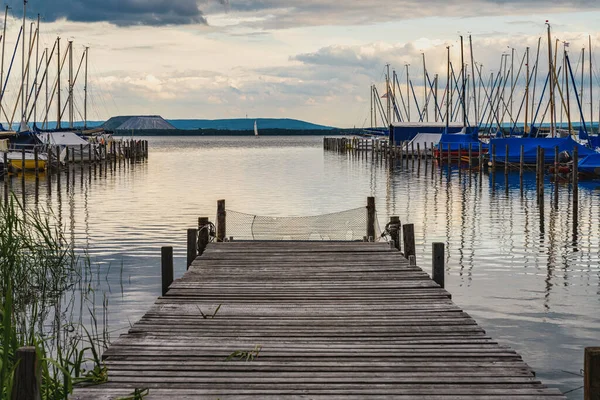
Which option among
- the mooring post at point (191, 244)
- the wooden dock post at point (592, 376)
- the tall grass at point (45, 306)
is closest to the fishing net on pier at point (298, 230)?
the mooring post at point (191, 244)

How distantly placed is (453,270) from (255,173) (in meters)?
49.8

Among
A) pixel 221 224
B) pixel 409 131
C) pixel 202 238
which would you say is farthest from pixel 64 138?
pixel 202 238

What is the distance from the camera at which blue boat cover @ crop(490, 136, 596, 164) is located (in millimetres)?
54381

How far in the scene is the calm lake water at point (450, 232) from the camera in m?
14.4

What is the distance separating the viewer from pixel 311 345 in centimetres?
879

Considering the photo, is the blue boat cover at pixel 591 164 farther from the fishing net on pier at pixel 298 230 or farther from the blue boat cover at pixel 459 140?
the fishing net on pier at pixel 298 230

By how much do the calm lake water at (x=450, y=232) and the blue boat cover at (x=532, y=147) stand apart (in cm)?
171

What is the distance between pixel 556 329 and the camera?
13898 mm

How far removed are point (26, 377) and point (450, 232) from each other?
22063mm

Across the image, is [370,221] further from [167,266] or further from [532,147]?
[532,147]

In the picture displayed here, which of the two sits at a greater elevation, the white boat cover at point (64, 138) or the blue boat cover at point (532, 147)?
the white boat cover at point (64, 138)

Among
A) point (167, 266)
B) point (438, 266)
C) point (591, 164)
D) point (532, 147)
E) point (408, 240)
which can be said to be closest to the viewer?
point (438, 266)

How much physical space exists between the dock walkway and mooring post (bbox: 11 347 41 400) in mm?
1172

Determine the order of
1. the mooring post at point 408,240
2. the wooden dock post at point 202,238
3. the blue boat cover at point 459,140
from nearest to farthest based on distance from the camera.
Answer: the mooring post at point 408,240 → the wooden dock post at point 202,238 → the blue boat cover at point 459,140
